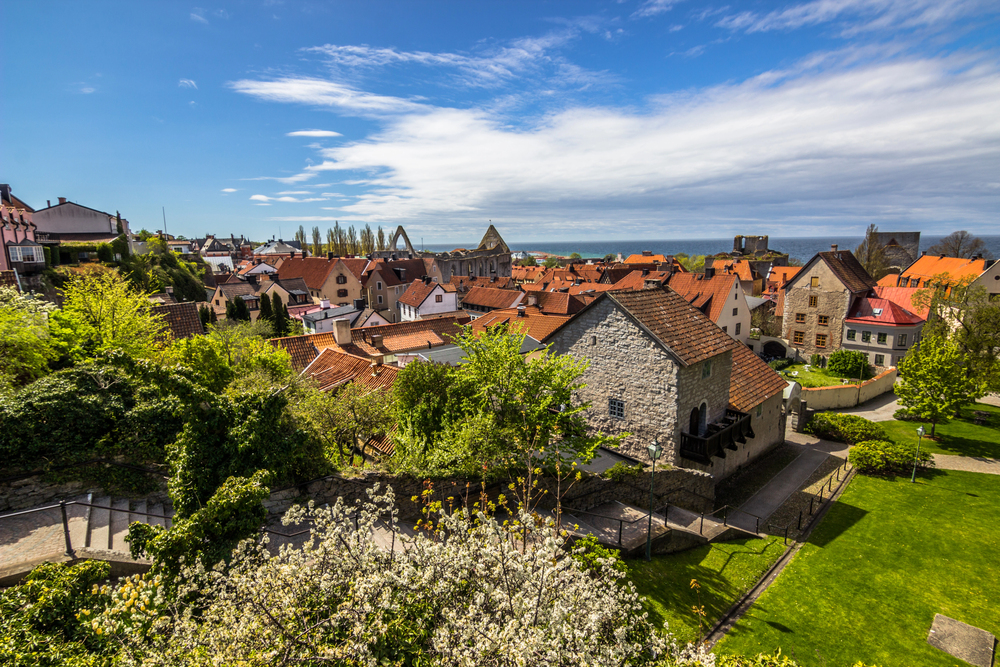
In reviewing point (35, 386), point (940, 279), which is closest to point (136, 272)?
point (35, 386)

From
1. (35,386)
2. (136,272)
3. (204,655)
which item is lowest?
(204,655)

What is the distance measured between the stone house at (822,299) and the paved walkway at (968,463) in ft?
69.7

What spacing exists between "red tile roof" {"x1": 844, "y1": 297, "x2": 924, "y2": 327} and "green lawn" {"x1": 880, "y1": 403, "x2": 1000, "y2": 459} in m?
11.2

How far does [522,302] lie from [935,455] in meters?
45.5

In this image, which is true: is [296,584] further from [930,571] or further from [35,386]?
[930,571]

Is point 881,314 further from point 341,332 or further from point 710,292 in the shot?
point 341,332

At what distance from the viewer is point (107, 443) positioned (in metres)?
13.1

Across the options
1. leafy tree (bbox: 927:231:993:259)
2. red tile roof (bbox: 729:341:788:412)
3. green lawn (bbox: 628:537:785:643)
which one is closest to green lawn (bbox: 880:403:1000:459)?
red tile roof (bbox: 729:341:788:412)

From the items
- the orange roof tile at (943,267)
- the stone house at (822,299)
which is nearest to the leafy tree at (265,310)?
the stone house at (822,299)

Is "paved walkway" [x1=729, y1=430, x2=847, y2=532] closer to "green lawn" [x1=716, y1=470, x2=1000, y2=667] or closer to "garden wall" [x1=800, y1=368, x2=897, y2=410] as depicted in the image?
"green lawn" [x1=716, y1=470, x2=1000, y2=667]

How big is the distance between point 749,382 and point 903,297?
35094 millimetres

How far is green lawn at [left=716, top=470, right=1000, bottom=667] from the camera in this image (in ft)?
41.7

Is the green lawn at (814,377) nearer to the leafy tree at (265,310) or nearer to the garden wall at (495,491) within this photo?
the garden wall at (495,491)

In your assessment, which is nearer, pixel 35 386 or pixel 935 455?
pixel 35 386
